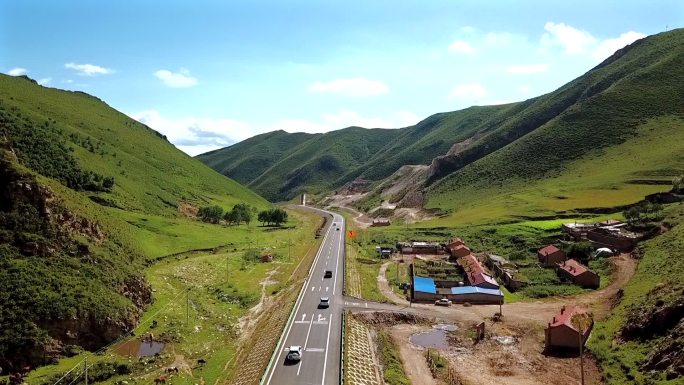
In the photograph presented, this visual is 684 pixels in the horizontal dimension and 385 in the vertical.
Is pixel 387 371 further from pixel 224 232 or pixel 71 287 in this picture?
pixel 224 232

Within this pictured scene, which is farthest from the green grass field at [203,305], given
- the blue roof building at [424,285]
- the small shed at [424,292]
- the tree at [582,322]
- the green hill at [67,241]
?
the tree at [582,322]

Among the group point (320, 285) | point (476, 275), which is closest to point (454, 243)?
point (476, 275)

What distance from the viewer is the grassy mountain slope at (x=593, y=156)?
12800 cm

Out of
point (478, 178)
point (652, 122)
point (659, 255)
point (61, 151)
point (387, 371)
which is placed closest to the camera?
point (387, 371)

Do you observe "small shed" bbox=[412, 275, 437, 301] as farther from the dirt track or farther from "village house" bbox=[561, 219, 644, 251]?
"village house" bbox=[561, 219, 644, 251]

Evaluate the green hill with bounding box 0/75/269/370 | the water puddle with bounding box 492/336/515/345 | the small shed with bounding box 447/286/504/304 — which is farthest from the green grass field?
the water puddle with bounding box 492/336/515/345

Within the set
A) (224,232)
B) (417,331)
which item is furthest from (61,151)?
(417,331)

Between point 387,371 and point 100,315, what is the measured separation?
94.5 feet

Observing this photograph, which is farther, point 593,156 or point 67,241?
point 593,156

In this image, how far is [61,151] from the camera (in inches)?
4139

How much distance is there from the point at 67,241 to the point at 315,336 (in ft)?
96.8

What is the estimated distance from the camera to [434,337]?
180 feet

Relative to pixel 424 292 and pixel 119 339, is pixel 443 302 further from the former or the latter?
pixel 119 339

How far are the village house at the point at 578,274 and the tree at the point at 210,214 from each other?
287 ft
